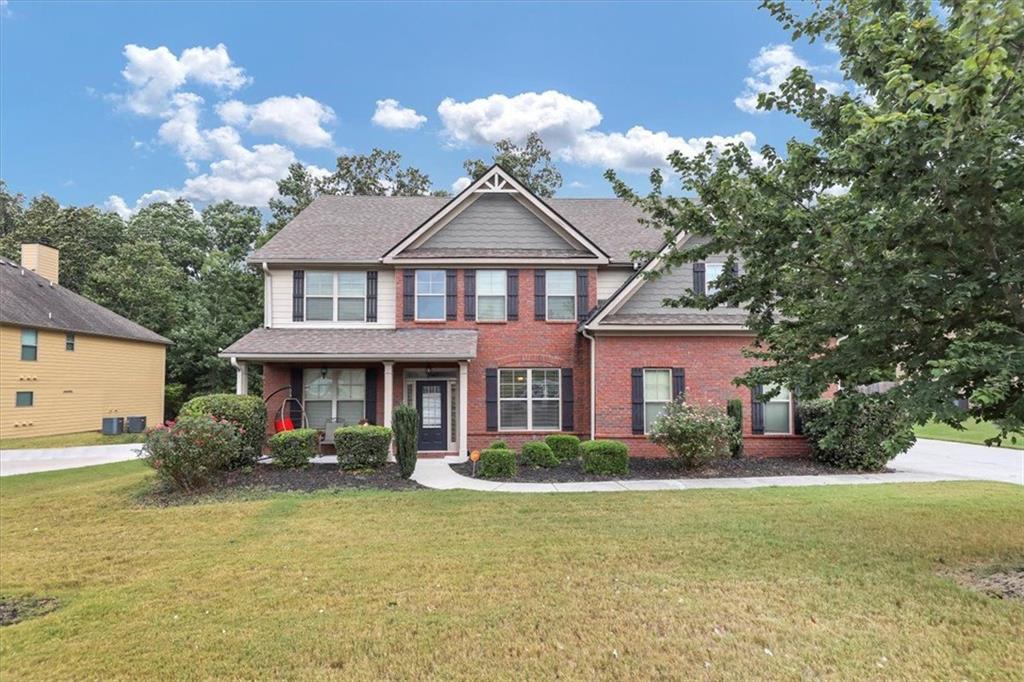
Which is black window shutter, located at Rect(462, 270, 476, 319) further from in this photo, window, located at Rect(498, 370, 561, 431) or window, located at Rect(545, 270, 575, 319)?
window, located at Rect(545, 270, 575, 319)

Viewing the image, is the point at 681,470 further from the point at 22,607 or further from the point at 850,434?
the point at 22,607

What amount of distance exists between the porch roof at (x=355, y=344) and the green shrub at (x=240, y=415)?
1.73m

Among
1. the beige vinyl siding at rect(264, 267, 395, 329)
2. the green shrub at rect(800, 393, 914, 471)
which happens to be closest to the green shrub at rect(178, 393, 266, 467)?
the beige vinyl siding at rect(264, 267, 395, 329)

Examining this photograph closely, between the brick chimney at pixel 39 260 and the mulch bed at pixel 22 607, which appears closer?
the mulch bed at pixel 22 607

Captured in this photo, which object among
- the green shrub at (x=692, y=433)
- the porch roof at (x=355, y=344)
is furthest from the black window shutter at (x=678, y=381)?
the porch roof at (x=355, y=344)

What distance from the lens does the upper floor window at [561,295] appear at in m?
14.7

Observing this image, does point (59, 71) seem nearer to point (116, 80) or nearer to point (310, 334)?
point (116, 80)

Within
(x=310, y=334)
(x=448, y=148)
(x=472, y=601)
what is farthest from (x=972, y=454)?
(x=448, y=148)

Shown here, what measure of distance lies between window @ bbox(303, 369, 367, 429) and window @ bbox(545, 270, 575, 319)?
17.6 ft

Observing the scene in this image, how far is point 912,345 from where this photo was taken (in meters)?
5.17

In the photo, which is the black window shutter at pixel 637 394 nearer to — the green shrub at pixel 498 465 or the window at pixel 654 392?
the window at pixel 654 392

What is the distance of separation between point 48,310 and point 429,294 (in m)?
16.7

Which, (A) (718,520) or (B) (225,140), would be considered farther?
(B) (225,140)

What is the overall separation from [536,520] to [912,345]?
479cm
